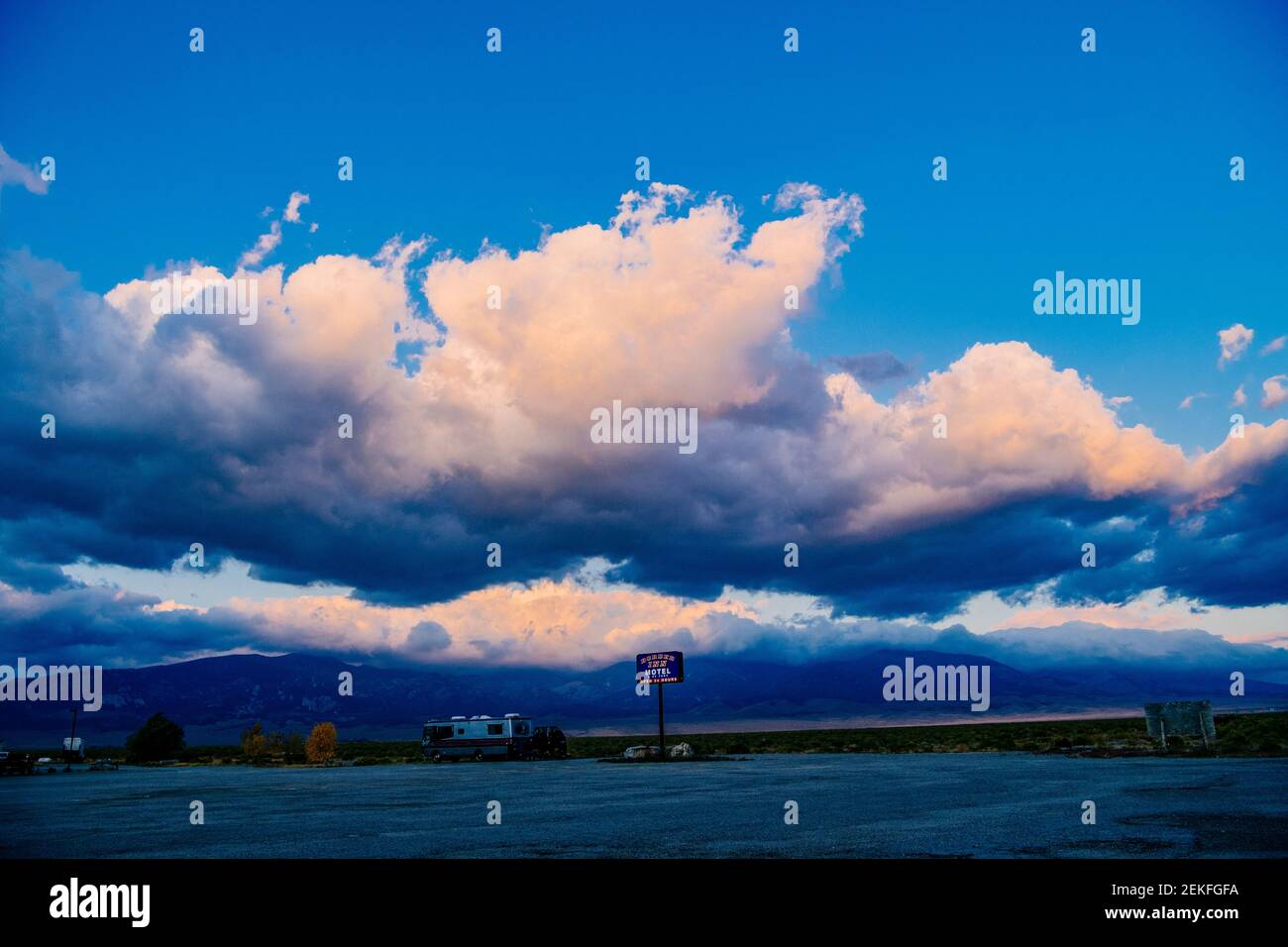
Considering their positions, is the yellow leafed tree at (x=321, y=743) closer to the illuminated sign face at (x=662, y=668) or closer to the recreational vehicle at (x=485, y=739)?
the recreational vehicle at (x=485, y=739)

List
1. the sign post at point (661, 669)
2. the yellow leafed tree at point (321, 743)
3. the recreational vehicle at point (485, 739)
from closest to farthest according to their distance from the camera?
the sign post at point (661, 669) → the recreational vehicle at point (485, 739) → the yellow leafed tree at point (321, 743)

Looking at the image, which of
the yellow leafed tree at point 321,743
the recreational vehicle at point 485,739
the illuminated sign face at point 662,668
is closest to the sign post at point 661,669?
the illuminated sign face at point 662,668

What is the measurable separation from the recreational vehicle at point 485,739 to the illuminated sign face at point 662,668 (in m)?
13.5

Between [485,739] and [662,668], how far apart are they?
19.4 metres

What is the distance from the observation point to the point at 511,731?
248 feet

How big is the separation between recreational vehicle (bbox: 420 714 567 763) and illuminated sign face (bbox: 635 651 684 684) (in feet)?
44.3

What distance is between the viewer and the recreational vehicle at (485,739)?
247ft

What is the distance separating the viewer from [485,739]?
248 ft

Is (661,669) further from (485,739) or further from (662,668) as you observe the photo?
(485,739)
